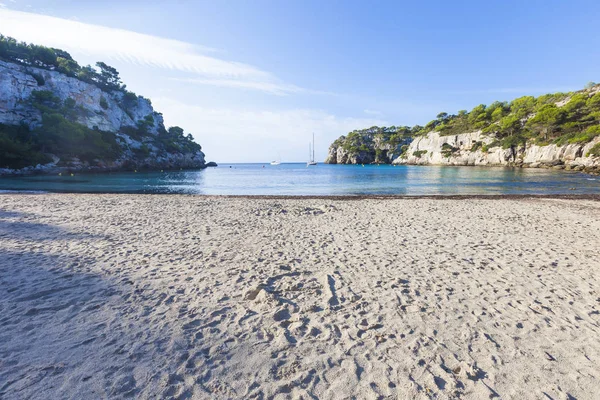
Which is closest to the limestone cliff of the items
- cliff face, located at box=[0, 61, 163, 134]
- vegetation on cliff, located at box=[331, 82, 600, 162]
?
vegetation on cliff, located at box=[331, 82, 600, 162]

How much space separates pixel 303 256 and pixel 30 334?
5250mm

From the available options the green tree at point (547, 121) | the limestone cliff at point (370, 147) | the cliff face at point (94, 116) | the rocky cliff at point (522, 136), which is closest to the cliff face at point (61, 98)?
the cliff face at point (94, 116)

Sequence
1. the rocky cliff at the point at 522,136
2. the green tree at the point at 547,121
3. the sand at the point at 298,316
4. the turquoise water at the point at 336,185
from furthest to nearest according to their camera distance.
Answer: the green tree at the point at 547,121 < the rocky cliff at the point at 522,136 < the turquoise water at the point at 336,185 < the sand at the point at 298,316

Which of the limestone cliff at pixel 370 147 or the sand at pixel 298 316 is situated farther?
the limestone cliff at pixel 370 147

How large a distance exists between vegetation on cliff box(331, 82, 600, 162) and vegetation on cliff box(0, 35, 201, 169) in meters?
92.6

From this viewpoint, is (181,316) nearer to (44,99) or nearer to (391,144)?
(44,99)

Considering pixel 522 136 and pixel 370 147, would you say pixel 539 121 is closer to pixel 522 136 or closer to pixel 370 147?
pixel 522 136

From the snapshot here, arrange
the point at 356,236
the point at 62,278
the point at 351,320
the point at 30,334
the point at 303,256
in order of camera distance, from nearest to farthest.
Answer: the point at 30,334, the point at 351,320, the point at 62,278, the point at 303,256, the point at 356,236

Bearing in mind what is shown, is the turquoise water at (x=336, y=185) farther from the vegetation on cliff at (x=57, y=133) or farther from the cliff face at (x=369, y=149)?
the cliff face at (x=369, y=149)

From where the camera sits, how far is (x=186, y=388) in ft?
9.71

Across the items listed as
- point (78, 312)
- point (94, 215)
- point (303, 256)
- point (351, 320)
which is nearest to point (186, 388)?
point (351, 320)

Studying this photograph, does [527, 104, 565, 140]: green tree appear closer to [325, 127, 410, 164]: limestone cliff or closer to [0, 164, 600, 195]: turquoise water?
[0, 164, 600, 195]: turquoise water

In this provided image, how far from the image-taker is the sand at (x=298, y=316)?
10.0ft

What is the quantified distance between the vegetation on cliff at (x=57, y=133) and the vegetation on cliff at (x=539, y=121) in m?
92.6
